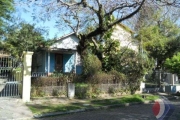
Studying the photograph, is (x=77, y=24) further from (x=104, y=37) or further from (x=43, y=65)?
(x=43, y=65)

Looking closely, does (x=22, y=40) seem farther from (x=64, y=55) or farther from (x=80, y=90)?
(x=80, y=90)

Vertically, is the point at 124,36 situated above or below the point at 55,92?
above

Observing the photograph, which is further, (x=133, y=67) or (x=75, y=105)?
(x=133, y=67)

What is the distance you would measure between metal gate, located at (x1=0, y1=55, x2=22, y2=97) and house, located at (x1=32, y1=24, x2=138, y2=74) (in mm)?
8900

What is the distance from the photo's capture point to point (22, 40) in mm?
22234

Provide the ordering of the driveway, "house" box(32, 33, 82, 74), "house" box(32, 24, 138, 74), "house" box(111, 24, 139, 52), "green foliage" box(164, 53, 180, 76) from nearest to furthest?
the driveway < "green foliage" box(164, 53, 180, 76) < "house" box(111, 24, 139, 52) < "house" box(32, 24, 138, 74) < "house" box(32, 33, 82, 74)

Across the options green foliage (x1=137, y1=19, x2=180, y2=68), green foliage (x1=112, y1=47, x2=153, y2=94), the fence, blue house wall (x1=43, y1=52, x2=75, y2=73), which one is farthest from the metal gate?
green foliage (x1=137, y1=19, x2=180, y2=68)

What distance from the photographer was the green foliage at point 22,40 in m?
21.9

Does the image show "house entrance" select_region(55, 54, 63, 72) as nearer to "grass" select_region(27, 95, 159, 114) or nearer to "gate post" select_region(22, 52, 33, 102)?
"grass" select_region(27, 95, 159, 114)

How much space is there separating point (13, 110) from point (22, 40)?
1172 centimetres

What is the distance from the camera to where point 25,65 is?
44.1 feet

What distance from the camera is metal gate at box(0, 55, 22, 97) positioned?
44.5ft

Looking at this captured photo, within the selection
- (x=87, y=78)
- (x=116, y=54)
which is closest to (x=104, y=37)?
(x=116, y=54)

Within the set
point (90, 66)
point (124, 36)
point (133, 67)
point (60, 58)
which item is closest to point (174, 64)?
point (133, 67)
